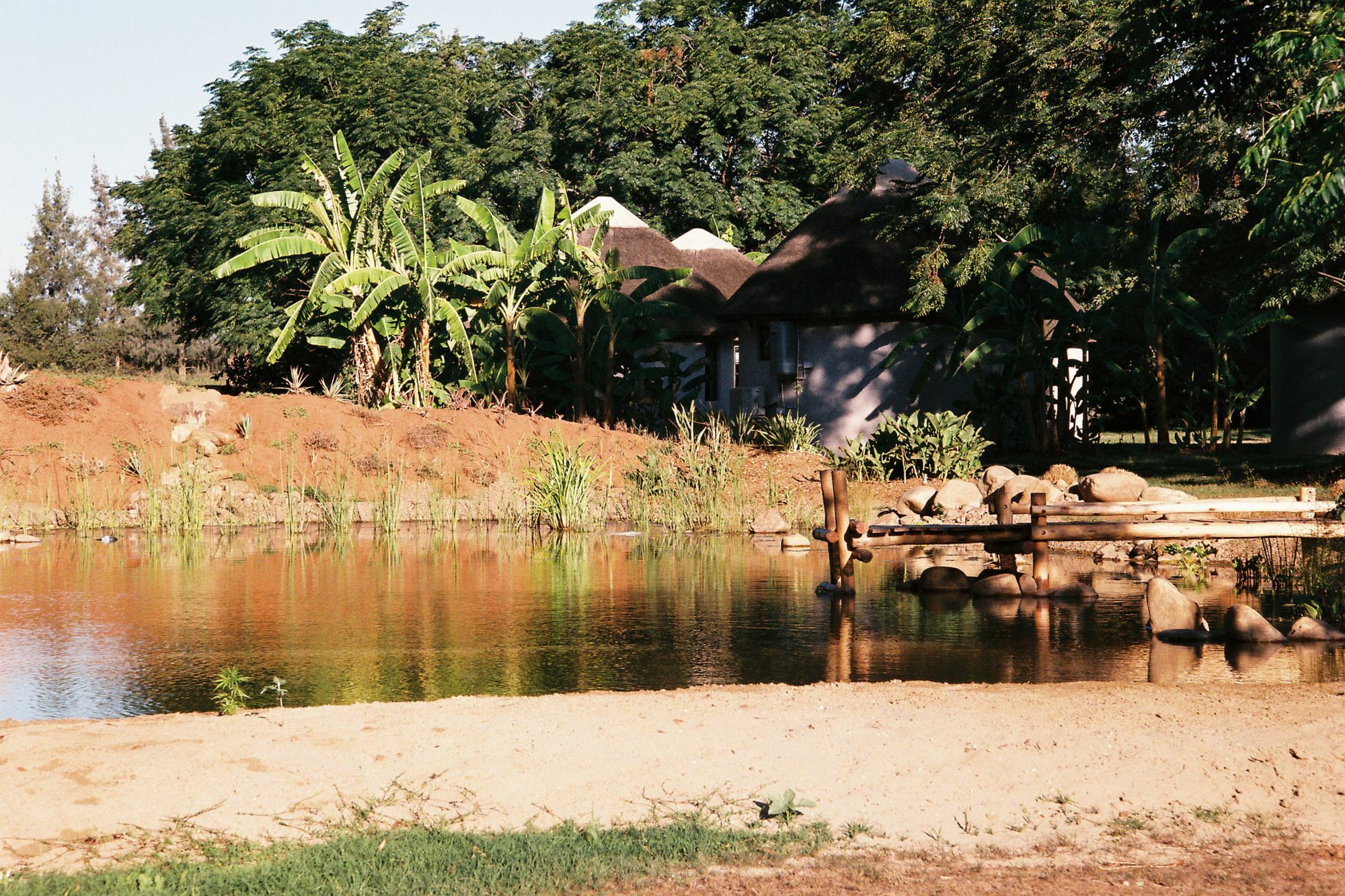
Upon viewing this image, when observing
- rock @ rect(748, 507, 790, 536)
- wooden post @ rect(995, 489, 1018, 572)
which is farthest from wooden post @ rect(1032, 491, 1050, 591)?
rock @ rect(748, 507, 790, 536)

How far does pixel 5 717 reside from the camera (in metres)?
7.77

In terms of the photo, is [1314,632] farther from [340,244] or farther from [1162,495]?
[340,244]

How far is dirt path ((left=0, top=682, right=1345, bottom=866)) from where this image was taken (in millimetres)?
5320

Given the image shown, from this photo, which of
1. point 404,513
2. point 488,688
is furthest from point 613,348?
point 488,688

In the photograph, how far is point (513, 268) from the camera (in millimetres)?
23766

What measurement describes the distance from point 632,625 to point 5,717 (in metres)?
4.70

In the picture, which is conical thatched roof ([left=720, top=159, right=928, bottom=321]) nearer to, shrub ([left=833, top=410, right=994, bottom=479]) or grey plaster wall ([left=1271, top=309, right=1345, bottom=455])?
shrub ([left=833, top=410, right=994, bottom=479])

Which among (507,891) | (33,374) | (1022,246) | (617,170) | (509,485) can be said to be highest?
(617,170)

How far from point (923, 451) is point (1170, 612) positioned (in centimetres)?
1103

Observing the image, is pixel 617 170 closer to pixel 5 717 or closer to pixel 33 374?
pixel 33 374

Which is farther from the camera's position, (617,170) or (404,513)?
(617,170)

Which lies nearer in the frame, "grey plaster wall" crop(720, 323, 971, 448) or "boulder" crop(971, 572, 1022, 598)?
"boulder" crop(971, 572, 1022, 598)

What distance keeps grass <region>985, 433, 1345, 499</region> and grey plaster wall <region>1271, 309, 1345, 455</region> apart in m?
0.59

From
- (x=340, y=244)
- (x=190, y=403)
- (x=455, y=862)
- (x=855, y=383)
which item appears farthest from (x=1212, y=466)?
(x=455, y=862)
